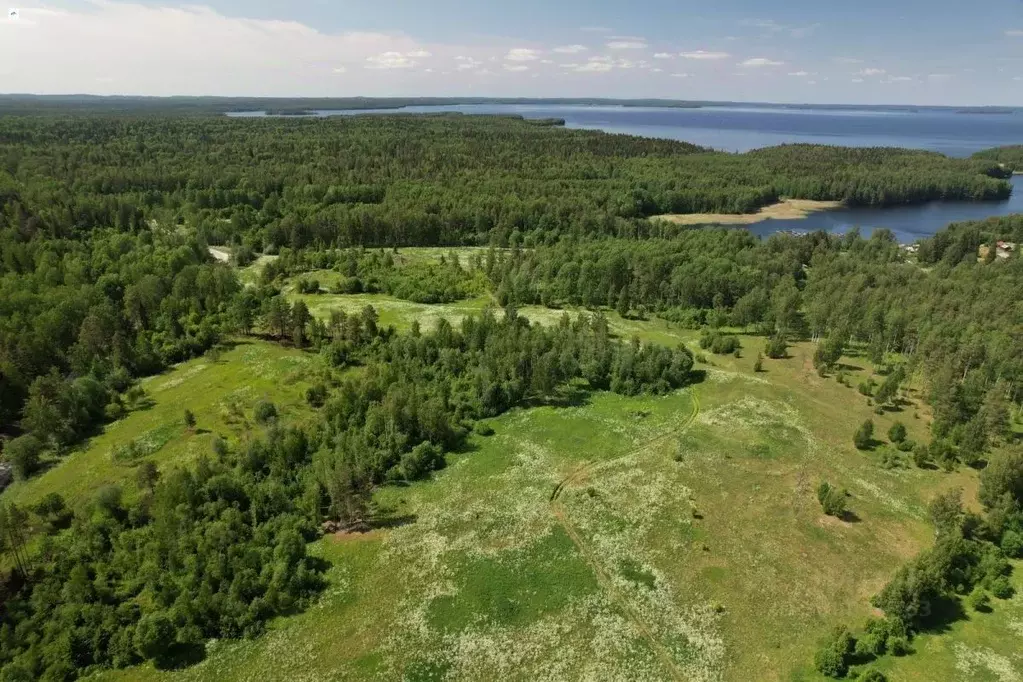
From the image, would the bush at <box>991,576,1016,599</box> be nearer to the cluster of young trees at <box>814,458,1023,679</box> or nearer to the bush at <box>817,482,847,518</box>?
the cluster of young trees at <box>814,458,1023,679</box>

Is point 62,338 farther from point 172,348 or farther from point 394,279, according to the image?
point 394,279

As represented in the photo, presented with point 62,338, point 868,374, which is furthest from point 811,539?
point 62,338

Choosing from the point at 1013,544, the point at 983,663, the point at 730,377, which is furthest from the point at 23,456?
the point at 1013,544

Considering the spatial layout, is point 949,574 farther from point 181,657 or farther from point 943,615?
point 181,657

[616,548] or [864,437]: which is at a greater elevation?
[864,437]

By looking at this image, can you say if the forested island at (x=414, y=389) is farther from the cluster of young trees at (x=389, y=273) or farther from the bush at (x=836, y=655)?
the cluster of young trees at (x=389, y=273)

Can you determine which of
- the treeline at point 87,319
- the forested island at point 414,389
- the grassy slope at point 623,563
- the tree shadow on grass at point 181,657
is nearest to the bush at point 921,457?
the forested island at point 414,389
